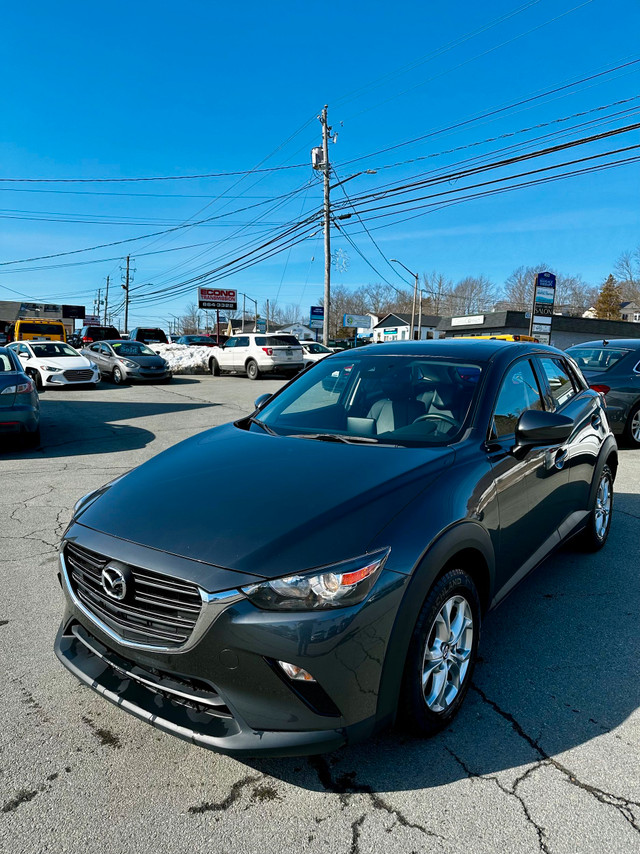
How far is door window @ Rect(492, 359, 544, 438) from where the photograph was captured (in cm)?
319

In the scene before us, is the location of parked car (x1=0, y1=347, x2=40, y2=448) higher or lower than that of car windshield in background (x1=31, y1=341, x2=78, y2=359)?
lower

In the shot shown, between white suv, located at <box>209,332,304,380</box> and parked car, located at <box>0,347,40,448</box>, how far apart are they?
1410cm

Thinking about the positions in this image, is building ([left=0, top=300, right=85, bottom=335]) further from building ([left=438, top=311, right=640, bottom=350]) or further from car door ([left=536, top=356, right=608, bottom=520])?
car door ([left=536, top=356, right=608, bottom=520])

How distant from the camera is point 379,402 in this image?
3475 mm


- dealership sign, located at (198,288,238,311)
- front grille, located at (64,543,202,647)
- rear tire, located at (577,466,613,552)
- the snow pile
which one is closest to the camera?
front grille, located at (64,543,202,647)

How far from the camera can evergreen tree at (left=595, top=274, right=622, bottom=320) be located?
74812 millimetres

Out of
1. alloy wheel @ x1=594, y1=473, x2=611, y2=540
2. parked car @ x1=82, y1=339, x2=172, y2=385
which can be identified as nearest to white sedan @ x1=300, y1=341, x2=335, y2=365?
parked car @ x1=82, y1=339, x2=172, y2=385

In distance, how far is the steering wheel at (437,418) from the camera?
309 cm

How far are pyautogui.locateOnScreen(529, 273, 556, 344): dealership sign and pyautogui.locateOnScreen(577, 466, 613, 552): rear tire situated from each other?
20.3m

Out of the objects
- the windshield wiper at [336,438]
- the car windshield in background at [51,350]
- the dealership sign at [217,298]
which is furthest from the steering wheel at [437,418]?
the dealership sign at [217,298]

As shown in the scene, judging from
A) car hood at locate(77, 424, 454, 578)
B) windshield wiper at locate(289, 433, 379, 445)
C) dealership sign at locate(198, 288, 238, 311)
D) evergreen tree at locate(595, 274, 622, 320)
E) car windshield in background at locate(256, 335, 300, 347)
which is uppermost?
evergreen tree at locate(595, 274, 622, 320)

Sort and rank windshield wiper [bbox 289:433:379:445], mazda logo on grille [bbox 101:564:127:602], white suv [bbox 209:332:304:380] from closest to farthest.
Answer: mazda logo on grille [bbox 101:564:127:602] < windshield wiper [bbox 289:433:379:445] < white suv [bbox 209:332:304:380]

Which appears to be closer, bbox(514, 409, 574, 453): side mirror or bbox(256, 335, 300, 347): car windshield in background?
bbox(514, 409, 574, 453): side mirror

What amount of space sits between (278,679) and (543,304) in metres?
24.5
